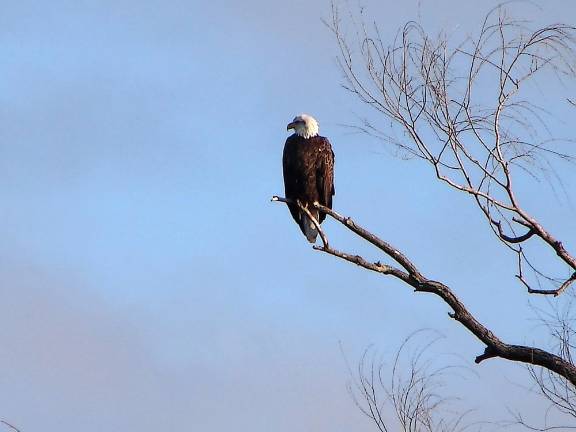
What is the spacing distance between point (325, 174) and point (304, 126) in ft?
2.28

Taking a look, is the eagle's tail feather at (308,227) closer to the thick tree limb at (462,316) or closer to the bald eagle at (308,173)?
the bald eagle at (308,173)

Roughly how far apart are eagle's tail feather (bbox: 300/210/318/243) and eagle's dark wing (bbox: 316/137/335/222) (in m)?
0.21

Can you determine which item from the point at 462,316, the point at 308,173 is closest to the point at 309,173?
the point at 308,173

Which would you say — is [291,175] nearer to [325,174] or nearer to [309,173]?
[309,173]

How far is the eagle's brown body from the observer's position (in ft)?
29.2

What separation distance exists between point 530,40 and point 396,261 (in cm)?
149

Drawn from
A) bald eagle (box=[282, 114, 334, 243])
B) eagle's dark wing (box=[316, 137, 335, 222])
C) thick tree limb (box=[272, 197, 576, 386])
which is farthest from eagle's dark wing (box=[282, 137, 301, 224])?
thick tree limb (box=[272, 197, 576, 386])

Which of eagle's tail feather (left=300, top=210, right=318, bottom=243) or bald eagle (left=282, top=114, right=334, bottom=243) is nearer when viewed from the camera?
bald eagle (left=282, top=114, right=334, bottom=243)

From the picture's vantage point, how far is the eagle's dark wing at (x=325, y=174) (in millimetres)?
8961

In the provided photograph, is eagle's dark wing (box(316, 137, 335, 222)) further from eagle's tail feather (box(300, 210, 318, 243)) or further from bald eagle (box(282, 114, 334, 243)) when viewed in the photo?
eagle's tail feather (box(300, 210, 318, 243))

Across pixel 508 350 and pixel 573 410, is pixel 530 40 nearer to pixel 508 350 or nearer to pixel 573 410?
pixel 508 350

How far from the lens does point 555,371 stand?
5941 mm

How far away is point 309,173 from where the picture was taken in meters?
8.89

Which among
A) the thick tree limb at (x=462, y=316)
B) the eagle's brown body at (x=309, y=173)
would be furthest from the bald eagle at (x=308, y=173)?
the thick tree limb at (x=462, y=316)
